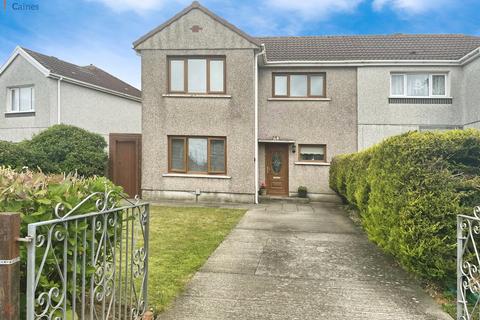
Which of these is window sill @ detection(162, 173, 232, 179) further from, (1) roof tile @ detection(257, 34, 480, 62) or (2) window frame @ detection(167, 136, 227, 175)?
(1) roof tile @ detection(257, 34, 480, 62)

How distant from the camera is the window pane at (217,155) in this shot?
1255 cm

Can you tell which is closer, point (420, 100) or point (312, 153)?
point (420, 100)

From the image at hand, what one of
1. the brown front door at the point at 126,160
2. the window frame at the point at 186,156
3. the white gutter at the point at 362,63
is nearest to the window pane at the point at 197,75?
the window frame at the point at 186,156

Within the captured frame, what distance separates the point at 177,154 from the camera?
12.8 m

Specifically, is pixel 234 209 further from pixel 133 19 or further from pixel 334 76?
pixel 133 19

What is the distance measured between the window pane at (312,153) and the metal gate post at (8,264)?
12.6m

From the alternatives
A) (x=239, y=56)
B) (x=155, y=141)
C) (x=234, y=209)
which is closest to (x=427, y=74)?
(x=239, y=56)

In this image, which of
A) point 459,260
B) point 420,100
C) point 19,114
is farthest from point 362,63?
point 19,114

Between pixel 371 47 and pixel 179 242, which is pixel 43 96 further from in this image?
pixel 371 47

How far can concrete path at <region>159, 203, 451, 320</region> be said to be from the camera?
359cm

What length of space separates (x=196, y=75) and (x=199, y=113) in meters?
1.49

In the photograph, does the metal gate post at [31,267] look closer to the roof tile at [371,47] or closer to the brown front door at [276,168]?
the brown front door at [276,168]

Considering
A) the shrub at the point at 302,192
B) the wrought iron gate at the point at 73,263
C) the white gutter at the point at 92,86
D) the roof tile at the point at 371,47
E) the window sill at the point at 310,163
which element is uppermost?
the roof tile at the point at 371,47

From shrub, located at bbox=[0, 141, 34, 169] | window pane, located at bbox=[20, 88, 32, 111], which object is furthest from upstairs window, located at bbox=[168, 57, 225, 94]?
window pane, located at bbox=[20, 88, 32, 111]
